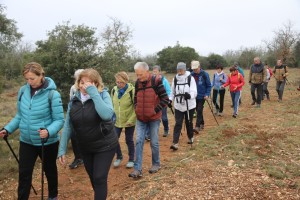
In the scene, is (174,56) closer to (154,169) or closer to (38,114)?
(154,169)

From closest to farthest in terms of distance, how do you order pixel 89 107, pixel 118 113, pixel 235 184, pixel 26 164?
pixel 89 107 < pixel 26 164 < pixel 235 184 < pixel 118 113

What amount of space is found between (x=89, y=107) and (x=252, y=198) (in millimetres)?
2655

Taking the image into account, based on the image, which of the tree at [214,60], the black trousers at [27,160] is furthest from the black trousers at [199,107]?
the tree at [214,60]

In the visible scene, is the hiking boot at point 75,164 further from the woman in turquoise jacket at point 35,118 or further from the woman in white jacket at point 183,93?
the woman in white jacket at point 183,93

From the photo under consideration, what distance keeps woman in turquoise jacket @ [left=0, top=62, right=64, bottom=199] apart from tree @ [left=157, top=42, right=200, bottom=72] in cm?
3409

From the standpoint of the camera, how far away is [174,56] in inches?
1495

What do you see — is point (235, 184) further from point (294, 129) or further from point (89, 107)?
point (294, 129)

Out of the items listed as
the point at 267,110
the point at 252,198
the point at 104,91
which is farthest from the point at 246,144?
the point at 267,110

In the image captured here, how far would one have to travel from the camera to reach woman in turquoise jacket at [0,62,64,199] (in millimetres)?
3691

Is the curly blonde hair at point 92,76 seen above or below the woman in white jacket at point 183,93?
above

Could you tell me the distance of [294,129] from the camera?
8.11 m

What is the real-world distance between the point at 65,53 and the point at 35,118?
895 cm

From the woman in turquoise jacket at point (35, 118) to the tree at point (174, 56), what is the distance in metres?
34.1

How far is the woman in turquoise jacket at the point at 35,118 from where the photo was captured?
3691 millimetres
